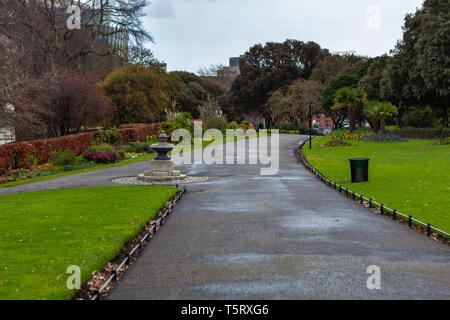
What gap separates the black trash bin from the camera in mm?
17375

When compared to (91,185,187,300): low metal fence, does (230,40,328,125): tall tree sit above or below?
above

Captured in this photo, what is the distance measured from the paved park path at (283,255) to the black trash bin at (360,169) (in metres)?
4.22

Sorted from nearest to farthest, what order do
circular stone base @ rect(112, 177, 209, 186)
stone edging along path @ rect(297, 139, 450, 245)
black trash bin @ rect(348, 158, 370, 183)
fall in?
stone edging along path @ rect(297, 139, 450, 245) < black trash bin @ rect(348, 158, 370, 183) < circular stone base @ rect(112, 177, 209, 186)

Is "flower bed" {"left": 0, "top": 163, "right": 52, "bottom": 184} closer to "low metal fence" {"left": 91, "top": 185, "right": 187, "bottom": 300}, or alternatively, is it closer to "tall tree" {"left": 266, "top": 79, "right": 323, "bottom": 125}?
"low metal fence" {"left": 91, "top": 185, "right": 187, "bottom": 300}

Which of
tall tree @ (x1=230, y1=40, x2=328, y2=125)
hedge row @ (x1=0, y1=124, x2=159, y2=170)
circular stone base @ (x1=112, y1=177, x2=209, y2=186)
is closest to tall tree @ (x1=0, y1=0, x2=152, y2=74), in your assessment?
hedge row @ (x1=0, y1=124, x2=159, y2=170)

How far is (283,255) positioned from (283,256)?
59 millimetres

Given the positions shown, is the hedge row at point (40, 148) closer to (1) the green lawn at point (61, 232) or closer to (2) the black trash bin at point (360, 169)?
(1) the green lawn at point (61, 232)

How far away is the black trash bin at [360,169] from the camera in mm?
17375

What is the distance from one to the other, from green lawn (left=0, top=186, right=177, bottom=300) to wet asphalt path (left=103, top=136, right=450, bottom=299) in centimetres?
72

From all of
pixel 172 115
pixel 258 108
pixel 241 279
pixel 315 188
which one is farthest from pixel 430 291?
pixel 258 108

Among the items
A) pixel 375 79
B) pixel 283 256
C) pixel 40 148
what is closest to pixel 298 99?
pixel 375 79

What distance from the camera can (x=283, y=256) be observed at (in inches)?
293

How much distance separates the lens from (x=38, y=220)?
407 inches

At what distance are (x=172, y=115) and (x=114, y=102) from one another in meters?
5.94
